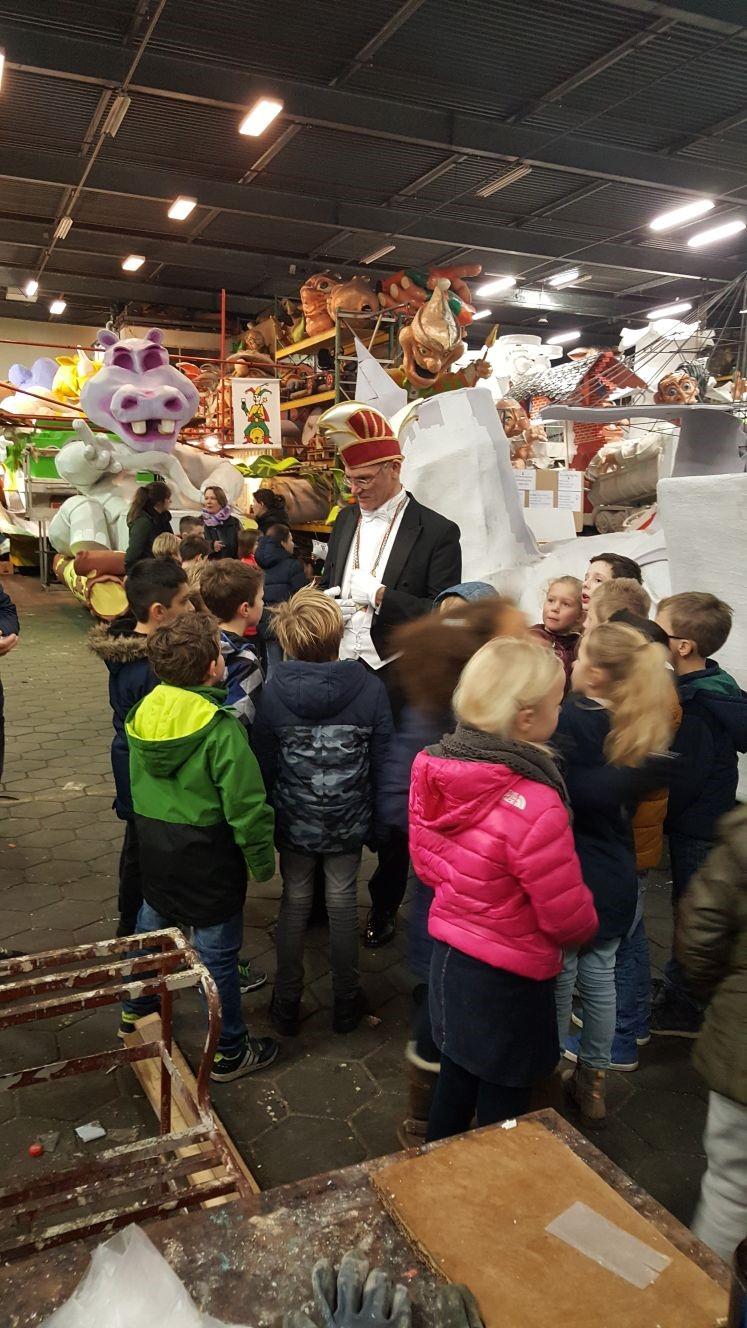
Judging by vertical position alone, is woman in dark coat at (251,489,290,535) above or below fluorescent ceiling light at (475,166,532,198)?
below

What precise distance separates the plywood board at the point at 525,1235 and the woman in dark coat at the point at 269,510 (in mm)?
5175

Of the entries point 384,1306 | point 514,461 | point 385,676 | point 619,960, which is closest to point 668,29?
point 514,461

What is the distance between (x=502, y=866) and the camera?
1824mm

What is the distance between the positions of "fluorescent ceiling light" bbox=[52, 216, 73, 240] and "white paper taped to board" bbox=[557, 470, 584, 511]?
892 cm

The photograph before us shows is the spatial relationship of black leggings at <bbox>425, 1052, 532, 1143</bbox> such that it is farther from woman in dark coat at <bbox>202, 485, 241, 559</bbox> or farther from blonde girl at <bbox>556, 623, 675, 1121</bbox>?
woman in dark coat at <bbox>202, 485, 241, 559</bbox>

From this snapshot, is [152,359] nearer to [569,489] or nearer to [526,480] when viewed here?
[526,480]

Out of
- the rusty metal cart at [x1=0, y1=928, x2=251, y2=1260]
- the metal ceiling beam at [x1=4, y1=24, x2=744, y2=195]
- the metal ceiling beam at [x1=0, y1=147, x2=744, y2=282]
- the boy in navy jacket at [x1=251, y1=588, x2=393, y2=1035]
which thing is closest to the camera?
the rusty metal cart at [x1=0, y1=928, x2=251, y2=1260]

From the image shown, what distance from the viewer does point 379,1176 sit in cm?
124

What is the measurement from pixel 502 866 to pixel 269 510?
5336 mm

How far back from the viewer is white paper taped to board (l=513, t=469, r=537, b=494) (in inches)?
252

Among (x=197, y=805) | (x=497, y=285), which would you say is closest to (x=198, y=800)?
(x=197, y=805)

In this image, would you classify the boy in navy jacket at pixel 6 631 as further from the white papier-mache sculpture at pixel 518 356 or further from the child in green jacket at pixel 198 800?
the white papier-mache sculpture at pixel 518 356

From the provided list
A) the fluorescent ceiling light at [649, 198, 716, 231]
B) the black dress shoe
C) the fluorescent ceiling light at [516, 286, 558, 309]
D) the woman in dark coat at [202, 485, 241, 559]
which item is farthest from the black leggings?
the fluorescent ceiling light at [516, 286, 558, 309]

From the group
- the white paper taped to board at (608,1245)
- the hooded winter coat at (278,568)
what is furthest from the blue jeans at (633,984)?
the hooded winter coat at (278,568)
